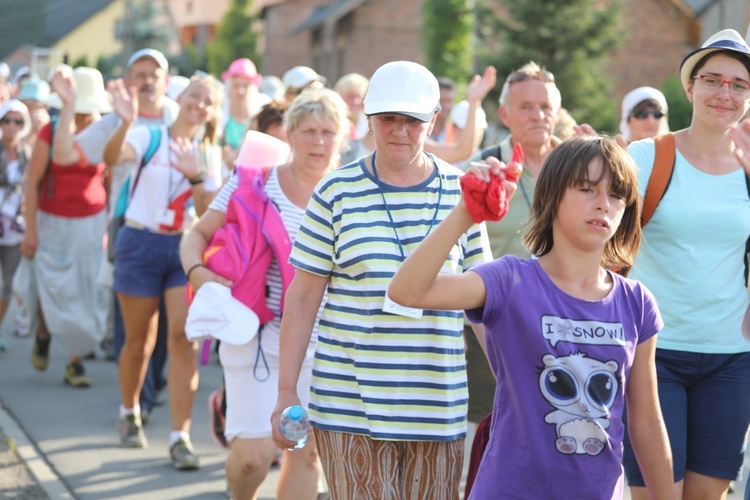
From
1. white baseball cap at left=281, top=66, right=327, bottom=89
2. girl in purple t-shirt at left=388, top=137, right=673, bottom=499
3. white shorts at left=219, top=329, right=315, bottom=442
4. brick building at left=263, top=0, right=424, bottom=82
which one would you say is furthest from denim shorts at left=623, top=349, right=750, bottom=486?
brick building at left=263, top=0, right=424, bottom=82

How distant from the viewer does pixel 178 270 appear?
7855 millimetres

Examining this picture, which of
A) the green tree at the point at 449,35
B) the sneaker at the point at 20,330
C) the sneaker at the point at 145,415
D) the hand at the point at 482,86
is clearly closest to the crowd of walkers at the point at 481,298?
the hand at the point at 482,86

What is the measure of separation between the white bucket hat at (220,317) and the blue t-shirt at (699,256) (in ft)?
6.11

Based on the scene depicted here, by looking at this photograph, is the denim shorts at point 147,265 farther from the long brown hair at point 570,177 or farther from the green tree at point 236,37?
the green tree at point 236,37

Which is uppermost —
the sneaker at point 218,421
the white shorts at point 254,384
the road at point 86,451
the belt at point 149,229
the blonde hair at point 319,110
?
the blonde hair at point 319,110

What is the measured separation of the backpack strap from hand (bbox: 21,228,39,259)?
6501 millimetres

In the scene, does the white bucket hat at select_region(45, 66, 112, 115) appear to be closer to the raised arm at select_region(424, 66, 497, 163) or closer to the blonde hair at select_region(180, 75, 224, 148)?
the blonde hair at select_region(180, 75, 224, 148)

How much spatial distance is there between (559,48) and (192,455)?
92.4 ft

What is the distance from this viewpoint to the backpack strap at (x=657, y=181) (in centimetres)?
466

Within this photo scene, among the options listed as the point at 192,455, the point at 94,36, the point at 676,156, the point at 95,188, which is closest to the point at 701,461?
the point at 676,156

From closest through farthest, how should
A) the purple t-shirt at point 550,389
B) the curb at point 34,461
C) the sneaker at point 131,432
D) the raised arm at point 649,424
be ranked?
the purple t-shirt at point 550,389, the raised arm at point 649,424, the curb at point 34,461, the sneaker at point 131,432

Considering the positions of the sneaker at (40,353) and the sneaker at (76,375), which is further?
the sneaker at (40,353)

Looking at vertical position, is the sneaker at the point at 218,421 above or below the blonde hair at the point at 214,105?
below

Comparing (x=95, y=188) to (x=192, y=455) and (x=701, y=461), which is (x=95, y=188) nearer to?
(x=192, y=455)
